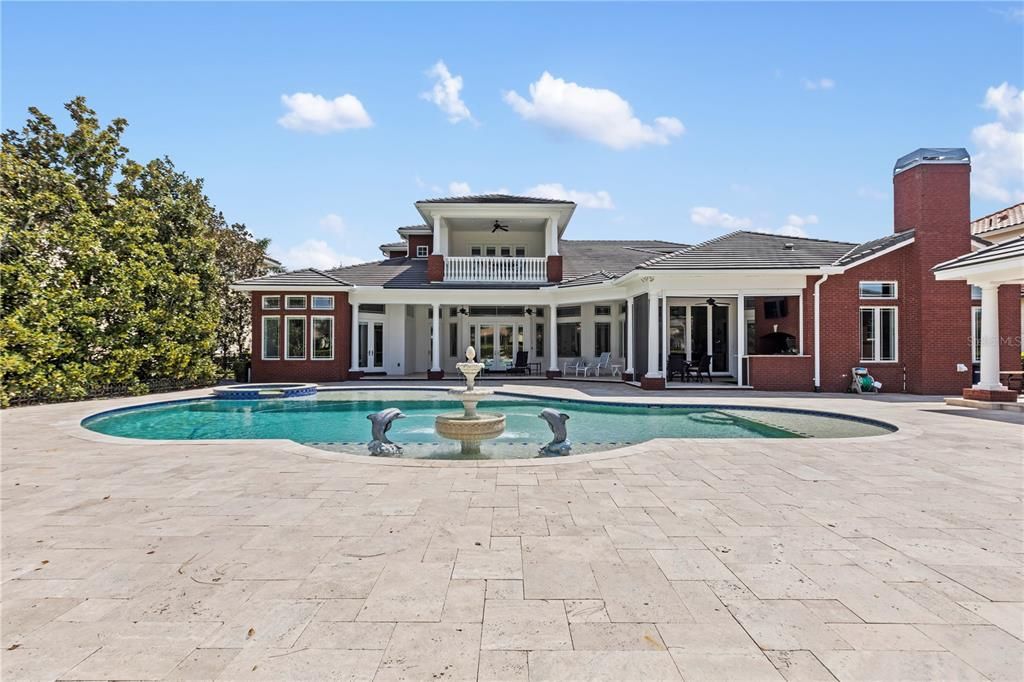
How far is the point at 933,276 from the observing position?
13289 mm

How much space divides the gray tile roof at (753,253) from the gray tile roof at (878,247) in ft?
0.98

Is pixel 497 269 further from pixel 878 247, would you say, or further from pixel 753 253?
pixel 878 247

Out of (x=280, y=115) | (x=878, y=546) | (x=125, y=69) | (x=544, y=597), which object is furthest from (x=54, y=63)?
(x=878, y=546)

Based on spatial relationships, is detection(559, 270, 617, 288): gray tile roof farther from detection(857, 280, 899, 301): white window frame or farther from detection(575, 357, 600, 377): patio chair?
detection(857, 280, 899, 301): white window frame

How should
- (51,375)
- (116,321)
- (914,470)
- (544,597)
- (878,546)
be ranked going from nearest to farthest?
(544,597) < (878,546) < (914,470) < (51,375) < (116,321)

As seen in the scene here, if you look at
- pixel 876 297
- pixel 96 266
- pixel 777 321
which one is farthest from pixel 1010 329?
pixel 96 266

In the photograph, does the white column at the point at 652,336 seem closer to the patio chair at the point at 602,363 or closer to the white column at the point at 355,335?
the patio chair at the point at 602,363

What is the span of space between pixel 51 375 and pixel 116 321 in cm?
201

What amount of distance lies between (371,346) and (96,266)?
8318 millimetres

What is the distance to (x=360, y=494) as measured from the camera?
448 centimetres

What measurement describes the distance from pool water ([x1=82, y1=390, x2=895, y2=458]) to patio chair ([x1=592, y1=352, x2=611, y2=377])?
6.26 m

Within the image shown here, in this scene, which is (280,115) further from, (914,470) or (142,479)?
(914,470)

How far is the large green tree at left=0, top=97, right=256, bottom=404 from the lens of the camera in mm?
11156

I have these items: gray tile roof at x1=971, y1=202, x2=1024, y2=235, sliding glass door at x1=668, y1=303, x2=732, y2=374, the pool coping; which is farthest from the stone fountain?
gray tile roof at x1=971, y1=202, x2=1024, y2=235
